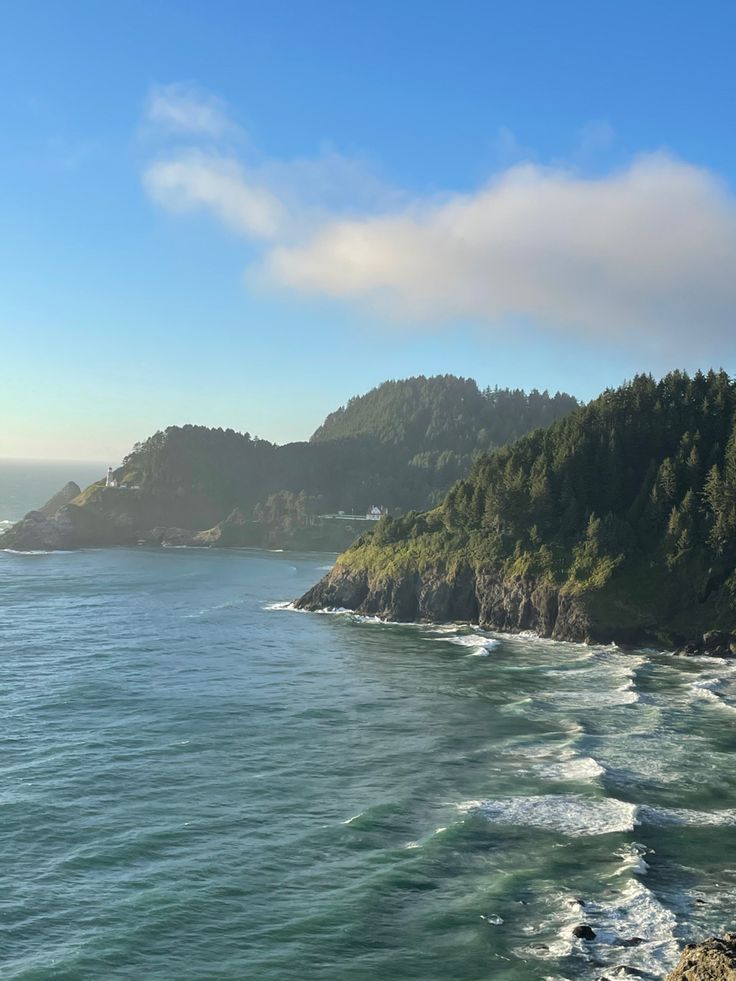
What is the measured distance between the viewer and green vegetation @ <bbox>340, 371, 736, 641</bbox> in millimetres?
103250

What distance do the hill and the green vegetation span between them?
18 centimetres

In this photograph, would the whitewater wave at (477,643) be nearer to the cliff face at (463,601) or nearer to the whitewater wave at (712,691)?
the cliff face at (463,601)

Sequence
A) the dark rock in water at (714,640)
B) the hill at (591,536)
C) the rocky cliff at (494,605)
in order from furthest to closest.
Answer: the hill at (591,536) → the rocky cliff at (494,605) → the dark rock in water at (714,640)

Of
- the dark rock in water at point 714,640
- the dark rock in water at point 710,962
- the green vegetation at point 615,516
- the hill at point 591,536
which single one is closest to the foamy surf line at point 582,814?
the dark rock in water at point 710,962

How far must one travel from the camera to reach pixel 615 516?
11356 cm

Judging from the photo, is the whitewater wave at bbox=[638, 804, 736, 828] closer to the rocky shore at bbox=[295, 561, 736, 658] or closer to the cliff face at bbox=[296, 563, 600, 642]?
the rocky shore at bbox=[295, 561, 736, 658]

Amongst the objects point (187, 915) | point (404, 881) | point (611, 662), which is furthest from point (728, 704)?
point (187, 915)

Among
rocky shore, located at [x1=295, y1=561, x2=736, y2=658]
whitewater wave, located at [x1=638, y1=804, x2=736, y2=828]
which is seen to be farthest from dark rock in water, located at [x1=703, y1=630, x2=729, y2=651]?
whitewater wave, located at [x1=638, y1=804, x2=736, y2=828]

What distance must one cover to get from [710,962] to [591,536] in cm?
8670

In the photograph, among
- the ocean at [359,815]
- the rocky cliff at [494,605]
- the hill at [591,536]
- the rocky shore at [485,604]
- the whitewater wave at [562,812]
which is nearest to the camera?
the ocean at [359,815]

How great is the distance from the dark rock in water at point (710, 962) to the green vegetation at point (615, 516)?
249 ft

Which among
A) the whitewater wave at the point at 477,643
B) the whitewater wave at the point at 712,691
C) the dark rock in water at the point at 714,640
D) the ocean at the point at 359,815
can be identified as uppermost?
the dark rock in water at the point at 714,640

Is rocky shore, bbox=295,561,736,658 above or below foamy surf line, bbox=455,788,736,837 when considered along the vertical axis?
above

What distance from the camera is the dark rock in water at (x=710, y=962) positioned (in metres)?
25.6
